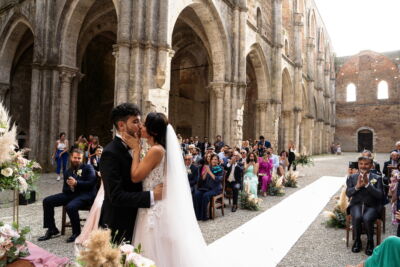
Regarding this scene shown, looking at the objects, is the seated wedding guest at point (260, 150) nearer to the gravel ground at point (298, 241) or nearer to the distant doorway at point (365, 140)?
the gravel ground at point (298, 241)

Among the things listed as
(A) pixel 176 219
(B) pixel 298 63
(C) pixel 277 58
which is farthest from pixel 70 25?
(B) pixel 298 63

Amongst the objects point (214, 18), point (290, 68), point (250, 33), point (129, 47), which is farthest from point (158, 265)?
point (290, 68)

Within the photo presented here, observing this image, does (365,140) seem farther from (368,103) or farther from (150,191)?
(150,191)

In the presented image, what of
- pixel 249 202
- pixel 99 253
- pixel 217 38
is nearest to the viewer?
pixel 99 253

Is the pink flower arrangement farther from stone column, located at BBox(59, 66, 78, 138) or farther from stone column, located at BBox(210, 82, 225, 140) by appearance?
stone column, located at BBox(210, 82, 225, 140)

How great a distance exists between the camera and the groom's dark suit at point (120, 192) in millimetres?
2014

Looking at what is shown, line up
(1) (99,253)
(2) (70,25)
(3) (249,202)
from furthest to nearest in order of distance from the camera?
1. (2) (70,25)
2. (3) (249,202)
3. (1) (99,253)

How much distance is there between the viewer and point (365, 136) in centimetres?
3975

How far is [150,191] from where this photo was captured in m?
2.12

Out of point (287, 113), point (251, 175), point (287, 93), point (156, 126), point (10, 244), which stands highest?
point (287, 93)

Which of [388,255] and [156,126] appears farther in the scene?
[388,255]

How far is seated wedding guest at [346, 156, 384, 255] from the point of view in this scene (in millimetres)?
4268

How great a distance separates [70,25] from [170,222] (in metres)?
12.6

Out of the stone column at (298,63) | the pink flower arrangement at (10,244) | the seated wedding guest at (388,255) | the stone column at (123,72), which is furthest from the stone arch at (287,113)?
the pink flower arrangement at (10,244)
